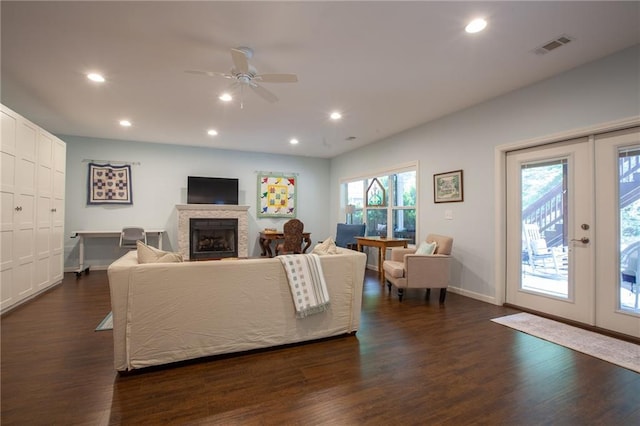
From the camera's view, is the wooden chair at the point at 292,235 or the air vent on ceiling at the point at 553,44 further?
the wooden chair at the point at 292,235

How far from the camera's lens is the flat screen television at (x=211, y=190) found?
6512 millimetres

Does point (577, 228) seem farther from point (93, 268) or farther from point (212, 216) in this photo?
point (93, 268)

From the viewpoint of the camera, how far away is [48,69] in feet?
10.2

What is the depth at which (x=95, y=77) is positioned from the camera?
Answer: 10.8ft

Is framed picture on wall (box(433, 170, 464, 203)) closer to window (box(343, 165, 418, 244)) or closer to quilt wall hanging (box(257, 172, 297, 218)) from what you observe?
window (box(343, 165, 418, 244))

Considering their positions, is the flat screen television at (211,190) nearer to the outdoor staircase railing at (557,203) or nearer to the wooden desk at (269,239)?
the wooden desk at (269,239)

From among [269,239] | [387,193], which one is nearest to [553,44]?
[387,193]

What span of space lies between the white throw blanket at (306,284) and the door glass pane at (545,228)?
2688 mm

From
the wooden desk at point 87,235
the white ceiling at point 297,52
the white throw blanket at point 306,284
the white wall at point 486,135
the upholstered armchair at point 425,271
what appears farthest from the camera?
the wooden desk at point 87,235

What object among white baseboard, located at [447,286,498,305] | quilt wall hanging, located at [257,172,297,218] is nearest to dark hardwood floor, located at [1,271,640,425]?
white baseboard, located at [447,286,498,305]

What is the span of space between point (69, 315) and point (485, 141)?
5513 mm

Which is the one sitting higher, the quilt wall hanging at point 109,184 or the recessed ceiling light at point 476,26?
the recessed ceiling light at point 476,26

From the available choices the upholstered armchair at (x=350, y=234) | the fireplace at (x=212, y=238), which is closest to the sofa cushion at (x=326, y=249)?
the upholstered armchair at (x=350, y=234)

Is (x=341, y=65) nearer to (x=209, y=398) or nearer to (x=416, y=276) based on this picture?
(x=416, y=276)
